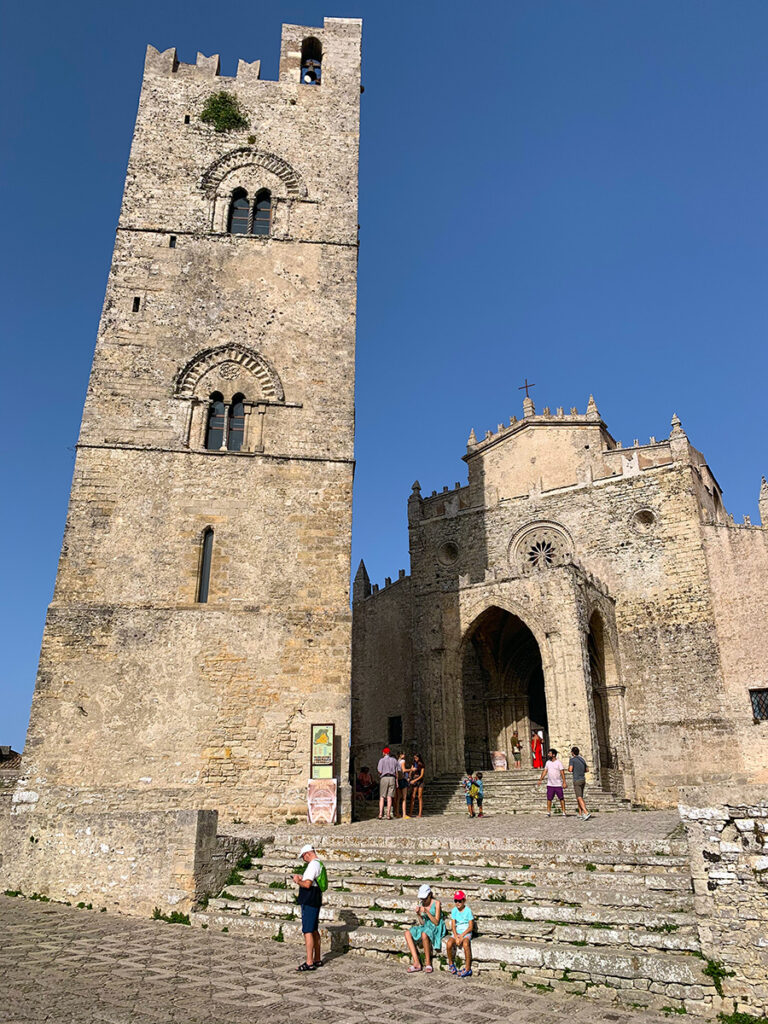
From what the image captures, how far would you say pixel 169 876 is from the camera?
8.50 meters

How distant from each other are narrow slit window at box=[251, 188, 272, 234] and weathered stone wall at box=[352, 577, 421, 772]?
12.9 metres

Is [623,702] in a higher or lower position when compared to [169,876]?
higher

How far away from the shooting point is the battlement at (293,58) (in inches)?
709

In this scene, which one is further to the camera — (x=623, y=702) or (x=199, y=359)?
(x=623, y=702)

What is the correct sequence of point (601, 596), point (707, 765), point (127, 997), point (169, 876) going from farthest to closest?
point (601, 596), point (707, 765), point (169, 876), point (127, 997)

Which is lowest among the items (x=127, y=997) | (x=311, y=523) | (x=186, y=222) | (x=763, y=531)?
(x=127, y=997)

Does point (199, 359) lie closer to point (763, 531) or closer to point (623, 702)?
point (623, 702)

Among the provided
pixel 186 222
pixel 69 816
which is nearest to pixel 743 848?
pixel 69 816

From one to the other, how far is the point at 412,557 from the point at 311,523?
1088 centimetres

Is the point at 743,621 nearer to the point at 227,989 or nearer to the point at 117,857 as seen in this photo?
the point at 117,857

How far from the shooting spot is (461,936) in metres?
6.27

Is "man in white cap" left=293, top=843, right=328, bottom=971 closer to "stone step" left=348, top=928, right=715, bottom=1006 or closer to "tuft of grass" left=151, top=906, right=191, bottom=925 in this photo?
"stone step" left=348, top=928, right=715, bottom=1006

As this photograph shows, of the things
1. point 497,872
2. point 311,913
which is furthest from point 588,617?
point 311,913

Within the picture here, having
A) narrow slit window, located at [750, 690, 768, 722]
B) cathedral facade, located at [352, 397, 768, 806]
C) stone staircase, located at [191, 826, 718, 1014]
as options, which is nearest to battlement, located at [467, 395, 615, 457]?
cathedral facade, located at [352, 397, 768, 806]
